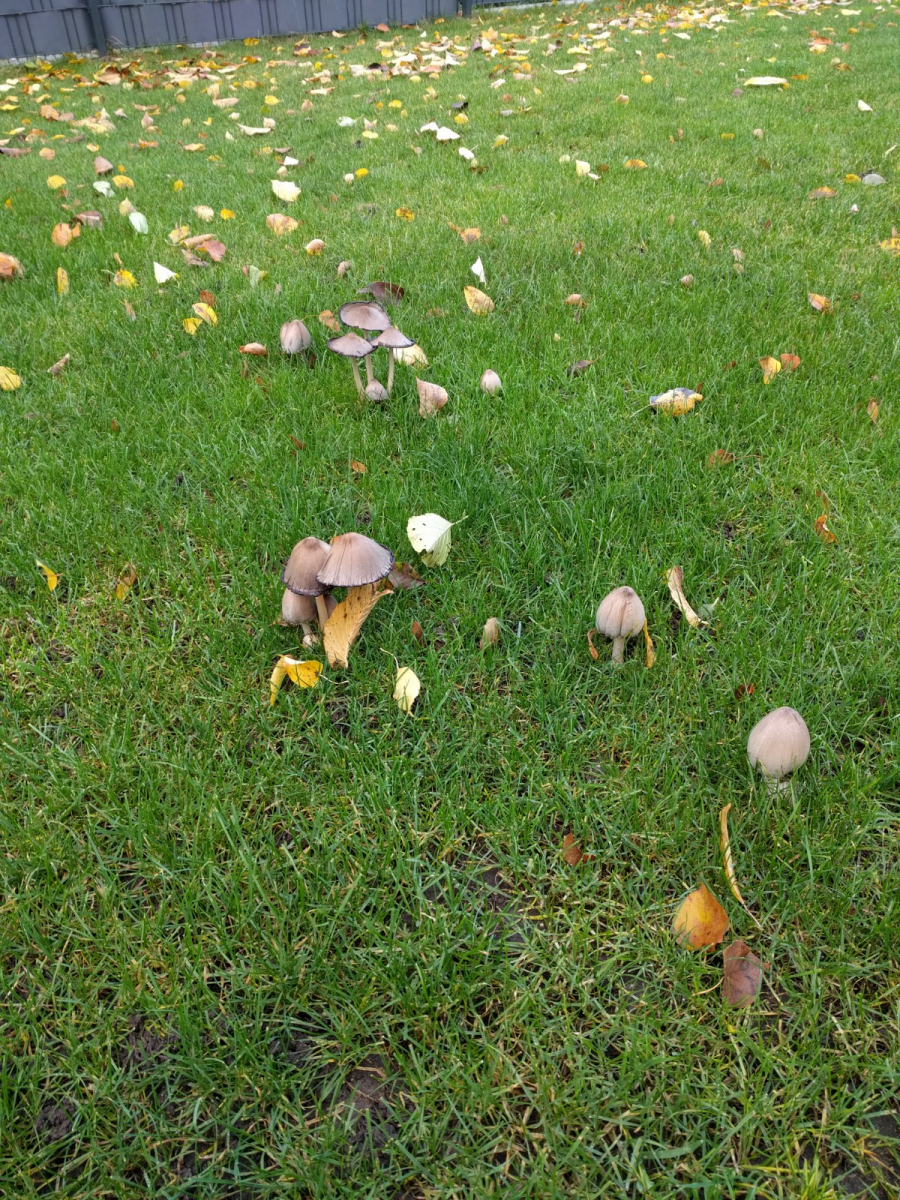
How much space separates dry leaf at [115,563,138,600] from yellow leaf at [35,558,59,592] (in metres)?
0.16

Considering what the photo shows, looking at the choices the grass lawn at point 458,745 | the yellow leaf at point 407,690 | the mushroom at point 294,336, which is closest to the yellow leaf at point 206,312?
the grass lawn at point 458,745

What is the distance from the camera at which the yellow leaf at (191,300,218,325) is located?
323cm

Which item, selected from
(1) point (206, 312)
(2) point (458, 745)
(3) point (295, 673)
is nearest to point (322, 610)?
(3) point (295, 673)

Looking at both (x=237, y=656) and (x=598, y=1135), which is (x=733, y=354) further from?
(x=598, y=1135)

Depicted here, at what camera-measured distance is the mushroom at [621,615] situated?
1.71m

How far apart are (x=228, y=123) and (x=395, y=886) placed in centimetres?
728

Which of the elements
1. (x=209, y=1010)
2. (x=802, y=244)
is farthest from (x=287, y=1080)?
(x=802, y=244)

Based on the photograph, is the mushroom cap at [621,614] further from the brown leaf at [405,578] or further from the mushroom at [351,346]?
the mushroom at [351,346]

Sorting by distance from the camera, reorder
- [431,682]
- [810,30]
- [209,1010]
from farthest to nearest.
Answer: [810,30]
[431,682]
[209,1010]

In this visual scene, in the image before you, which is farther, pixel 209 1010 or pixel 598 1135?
pixel 209 1010

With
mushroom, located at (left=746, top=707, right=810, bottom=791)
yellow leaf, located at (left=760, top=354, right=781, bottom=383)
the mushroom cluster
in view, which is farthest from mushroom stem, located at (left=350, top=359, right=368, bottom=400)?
mushroom, located at (left=746, top=707, right=810, bottom=791)

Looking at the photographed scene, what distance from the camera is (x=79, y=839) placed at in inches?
59.0

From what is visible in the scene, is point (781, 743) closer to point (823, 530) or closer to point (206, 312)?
point (823, 530)

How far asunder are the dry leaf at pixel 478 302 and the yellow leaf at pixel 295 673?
210 cm
